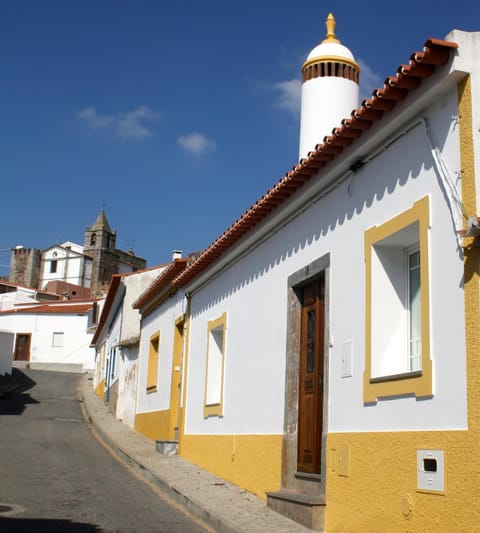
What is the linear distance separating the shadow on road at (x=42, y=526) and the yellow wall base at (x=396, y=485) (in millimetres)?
2596

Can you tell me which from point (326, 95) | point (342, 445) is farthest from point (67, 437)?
point (342, 445)

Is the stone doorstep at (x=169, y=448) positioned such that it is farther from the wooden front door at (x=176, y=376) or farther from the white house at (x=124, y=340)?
the white house at (x=124, y=340)

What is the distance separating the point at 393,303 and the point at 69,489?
6.01 meters

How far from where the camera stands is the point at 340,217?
7.89 m

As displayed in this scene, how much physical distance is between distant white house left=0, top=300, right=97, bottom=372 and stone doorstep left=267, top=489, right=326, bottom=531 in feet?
149

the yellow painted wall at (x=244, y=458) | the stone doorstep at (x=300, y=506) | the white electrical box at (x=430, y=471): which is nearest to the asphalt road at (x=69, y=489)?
the stone doorstep at (x=300, y=506)

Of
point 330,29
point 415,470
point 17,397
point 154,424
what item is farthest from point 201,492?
point 17,397

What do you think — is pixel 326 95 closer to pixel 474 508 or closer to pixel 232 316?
pixel 232 316

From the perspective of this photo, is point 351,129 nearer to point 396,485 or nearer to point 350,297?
point 350,297

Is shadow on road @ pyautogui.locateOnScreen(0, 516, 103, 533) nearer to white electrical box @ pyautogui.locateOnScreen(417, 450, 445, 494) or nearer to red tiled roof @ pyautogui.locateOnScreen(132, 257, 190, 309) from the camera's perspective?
white electrical box @ pyautogui.locateOnScreen(417, 450, 445, 494)

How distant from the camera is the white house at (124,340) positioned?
71.4ft

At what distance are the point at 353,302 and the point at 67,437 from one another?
1201 cm

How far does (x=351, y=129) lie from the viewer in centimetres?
720

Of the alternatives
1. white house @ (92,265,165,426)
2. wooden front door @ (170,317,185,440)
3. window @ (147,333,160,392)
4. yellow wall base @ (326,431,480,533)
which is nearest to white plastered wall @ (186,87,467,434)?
yellow wall base @ (326,431,480,533)
